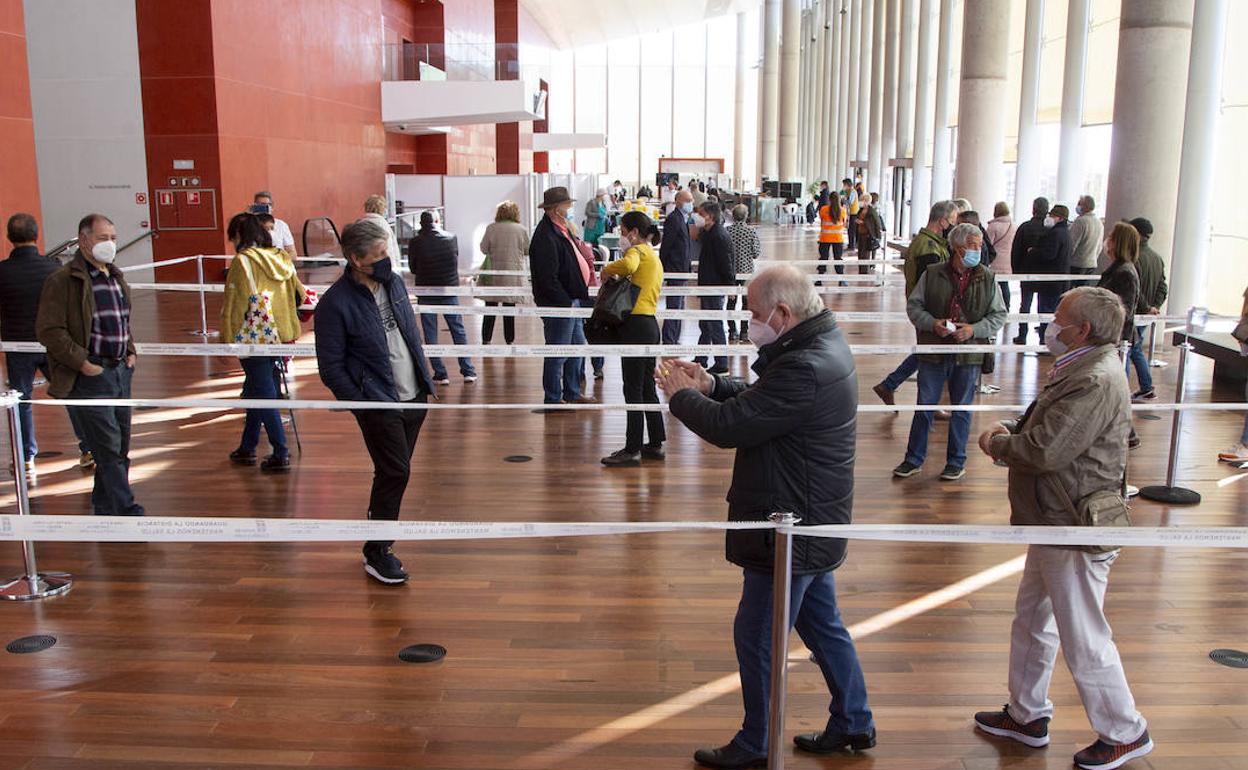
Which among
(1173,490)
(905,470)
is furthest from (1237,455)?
(905,470)

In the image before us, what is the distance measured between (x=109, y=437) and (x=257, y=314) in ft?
5.02

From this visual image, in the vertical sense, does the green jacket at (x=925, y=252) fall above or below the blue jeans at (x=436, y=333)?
above

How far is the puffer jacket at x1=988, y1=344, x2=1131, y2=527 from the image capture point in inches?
130

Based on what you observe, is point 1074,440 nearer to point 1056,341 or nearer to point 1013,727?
point 1056,341

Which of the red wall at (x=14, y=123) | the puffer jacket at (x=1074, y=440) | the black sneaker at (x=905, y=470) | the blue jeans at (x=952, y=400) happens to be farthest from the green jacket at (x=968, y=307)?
the red wall at (x=14, y=123)

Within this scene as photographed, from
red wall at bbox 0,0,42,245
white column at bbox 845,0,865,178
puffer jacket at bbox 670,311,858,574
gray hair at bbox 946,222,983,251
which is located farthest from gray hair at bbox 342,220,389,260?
white column at bbox 845,0,865,178

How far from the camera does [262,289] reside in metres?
7.00

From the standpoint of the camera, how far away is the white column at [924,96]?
26.9m

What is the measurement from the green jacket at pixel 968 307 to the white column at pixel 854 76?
104 feet

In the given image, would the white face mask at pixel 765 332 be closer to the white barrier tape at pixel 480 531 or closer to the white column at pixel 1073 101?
the white barrier tape at pixel 480 531

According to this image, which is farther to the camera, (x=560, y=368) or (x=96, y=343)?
(x=560, y=368)

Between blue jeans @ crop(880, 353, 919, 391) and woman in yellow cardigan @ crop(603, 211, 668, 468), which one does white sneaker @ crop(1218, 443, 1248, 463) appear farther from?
woman in yellow cardigan @ crop(603, 211, 668, 468)

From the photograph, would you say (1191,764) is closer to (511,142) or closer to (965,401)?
(965,401)

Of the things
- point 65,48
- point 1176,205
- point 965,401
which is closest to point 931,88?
point 1176,205
